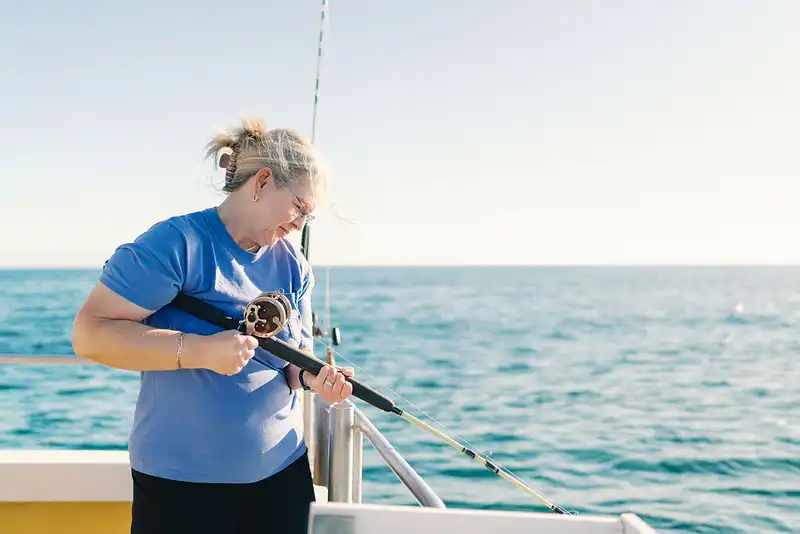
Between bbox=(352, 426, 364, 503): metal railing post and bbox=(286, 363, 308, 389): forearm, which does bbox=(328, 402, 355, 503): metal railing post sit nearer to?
bbox=(352, 426, 364, 503): metal railing post

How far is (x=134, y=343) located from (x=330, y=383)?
40 centimetres

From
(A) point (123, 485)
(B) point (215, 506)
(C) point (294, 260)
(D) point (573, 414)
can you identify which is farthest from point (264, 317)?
(D) point (573, 414)

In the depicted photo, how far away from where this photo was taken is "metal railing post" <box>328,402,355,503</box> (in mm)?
1859

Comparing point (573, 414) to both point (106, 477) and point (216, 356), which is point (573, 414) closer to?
point (106, 477)

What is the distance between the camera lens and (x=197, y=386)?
143 cm

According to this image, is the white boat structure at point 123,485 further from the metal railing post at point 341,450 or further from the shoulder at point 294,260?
the shoulder at point 294,260

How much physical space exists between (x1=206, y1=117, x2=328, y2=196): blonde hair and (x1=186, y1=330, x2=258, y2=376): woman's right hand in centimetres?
33

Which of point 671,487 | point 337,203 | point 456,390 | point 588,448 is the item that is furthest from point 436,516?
point 456,390

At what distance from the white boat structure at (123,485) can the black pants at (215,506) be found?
97mm

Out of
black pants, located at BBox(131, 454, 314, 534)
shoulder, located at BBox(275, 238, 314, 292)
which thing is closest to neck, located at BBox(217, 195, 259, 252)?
shoulder, located at BBox(275, 238, 314, 292)

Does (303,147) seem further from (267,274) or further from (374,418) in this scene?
(374,418)

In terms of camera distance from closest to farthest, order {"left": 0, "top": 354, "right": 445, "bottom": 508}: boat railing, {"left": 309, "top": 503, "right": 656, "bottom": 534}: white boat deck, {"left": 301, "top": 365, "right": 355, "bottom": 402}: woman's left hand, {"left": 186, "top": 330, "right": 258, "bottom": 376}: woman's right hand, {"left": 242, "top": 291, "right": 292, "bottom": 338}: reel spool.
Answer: {"left": 309, "top": 503, "right": 656, "bottom": 534}: white boat deck < {"left": 186, "top": 330, "right": 258, "bottom": 376}: woman's right hand < {"left": 242, "top": 291, "right": 292, "bottom": 338}: reel spool < {"left": 301, "top": 365, "right": 355, "bottom": 402}: woman's left hand < {"left": 0, "top": 354, "right": 445, "bottom": 508}: boat railing

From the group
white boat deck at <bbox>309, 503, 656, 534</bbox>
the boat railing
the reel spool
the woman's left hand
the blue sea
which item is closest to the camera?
white boat deck at <bbox>309, 503, 656, 534</bbox>

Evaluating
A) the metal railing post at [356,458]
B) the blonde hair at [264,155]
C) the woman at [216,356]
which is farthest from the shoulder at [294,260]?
the metal railing post at [356,458]
